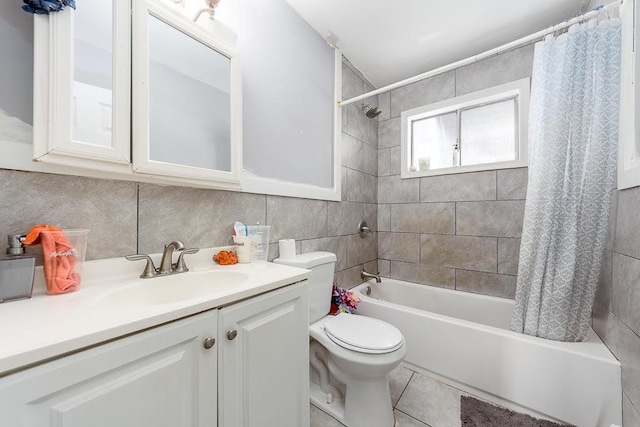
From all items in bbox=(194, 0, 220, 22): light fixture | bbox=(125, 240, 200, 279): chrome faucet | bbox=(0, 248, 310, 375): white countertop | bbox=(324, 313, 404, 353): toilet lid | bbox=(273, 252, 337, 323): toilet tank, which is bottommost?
bbox=(324, 313, 404, 353): toilet lid

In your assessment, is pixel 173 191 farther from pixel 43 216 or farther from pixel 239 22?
pixel 239 22

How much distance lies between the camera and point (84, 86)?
83cm

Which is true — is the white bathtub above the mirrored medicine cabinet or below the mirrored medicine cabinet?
below

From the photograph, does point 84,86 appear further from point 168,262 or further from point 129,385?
point 129,385

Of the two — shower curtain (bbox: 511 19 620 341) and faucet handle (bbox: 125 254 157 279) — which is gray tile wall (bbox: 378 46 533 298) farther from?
faucet handle (bbox: 125 254 157 279)

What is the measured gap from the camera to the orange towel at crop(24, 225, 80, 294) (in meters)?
0.73

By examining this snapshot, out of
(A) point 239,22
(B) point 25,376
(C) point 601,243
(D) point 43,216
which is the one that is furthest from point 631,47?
(D) point 43,216

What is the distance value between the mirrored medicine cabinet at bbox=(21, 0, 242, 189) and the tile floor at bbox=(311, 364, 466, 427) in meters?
1.52

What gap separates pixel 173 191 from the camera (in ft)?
3.61

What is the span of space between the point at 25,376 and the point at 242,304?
0.45m

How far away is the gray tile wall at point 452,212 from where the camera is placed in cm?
198

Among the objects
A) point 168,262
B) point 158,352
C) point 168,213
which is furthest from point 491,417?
point 168,213

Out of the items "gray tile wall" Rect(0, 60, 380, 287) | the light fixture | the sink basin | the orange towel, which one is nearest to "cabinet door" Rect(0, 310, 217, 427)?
the sink basin

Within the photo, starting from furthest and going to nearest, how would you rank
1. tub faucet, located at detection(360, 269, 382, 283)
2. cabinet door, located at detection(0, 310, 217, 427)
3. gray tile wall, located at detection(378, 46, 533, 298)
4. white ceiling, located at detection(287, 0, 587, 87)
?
tub faucet, located at detection(360, 269, 382, 283) → gray tile wall, located at detection(378, 46, 533, 298) → white ceiling, located at detection(287, 0, 587, 87) → cabinet door, located at detection(0, 310, 217, 427)
